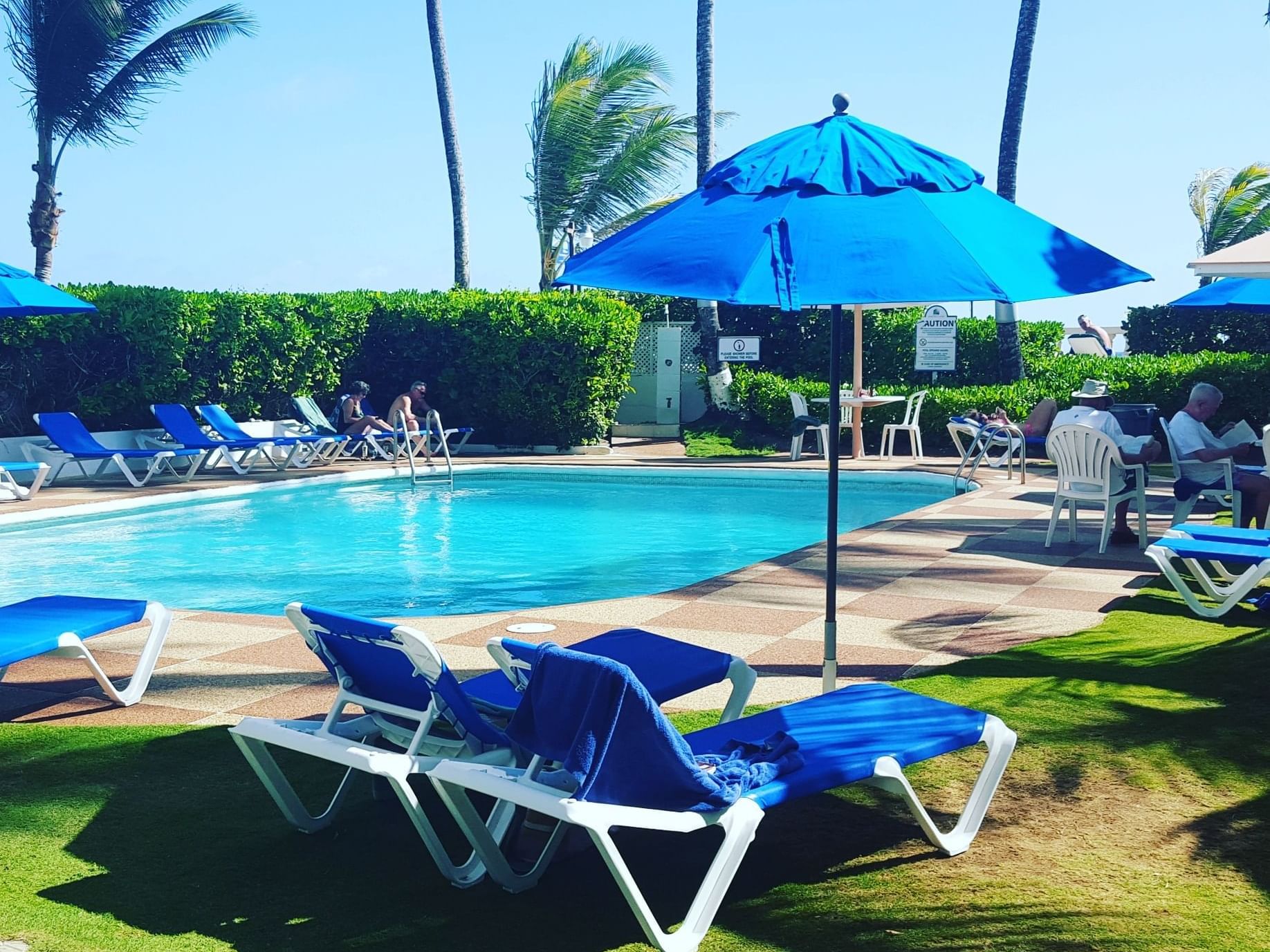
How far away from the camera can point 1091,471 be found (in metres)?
9.36

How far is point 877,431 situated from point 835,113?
49.6ft

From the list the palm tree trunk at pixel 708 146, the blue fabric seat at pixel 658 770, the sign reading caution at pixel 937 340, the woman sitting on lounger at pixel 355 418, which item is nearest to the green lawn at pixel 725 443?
the palm tree trunk at pixel 708 146

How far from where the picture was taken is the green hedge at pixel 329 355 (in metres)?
17.0

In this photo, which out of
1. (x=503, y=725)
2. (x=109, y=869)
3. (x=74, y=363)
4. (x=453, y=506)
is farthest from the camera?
(x=74, y=363)

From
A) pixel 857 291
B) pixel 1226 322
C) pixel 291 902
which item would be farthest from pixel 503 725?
pixel 1226 322

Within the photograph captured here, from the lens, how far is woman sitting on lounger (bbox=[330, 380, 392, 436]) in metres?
18.4

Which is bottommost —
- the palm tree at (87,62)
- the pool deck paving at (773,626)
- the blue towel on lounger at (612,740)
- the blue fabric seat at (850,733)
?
the pool deck paving at (773,626)

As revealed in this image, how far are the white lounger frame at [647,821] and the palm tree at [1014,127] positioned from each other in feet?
54.1

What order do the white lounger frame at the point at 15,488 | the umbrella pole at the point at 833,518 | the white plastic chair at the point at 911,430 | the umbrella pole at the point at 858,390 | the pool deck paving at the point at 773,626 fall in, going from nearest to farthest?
the umbrella pole at the point at 833,518 < the pool deck paving at the point at 773,626 < the white lounger frame at the point at 15,488 < the umbrella pole at the point at 858,390 < the white plastic chair at the point at 911,430

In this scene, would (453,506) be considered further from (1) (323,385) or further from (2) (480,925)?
(2) (480,925)

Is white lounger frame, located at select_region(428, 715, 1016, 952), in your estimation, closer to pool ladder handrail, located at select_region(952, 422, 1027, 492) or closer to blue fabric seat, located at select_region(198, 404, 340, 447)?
pool ladder handrail, located at select_region(952, 422, 1027, 492)

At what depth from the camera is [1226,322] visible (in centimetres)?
2398

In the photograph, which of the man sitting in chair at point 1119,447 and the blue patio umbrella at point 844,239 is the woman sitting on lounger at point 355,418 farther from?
the blue patio umbrella at point 844,239

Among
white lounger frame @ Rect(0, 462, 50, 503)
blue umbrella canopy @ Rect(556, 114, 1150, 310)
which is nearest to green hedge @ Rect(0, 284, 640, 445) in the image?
white lounger frame @ Rect(0, 462, 50, 503)
